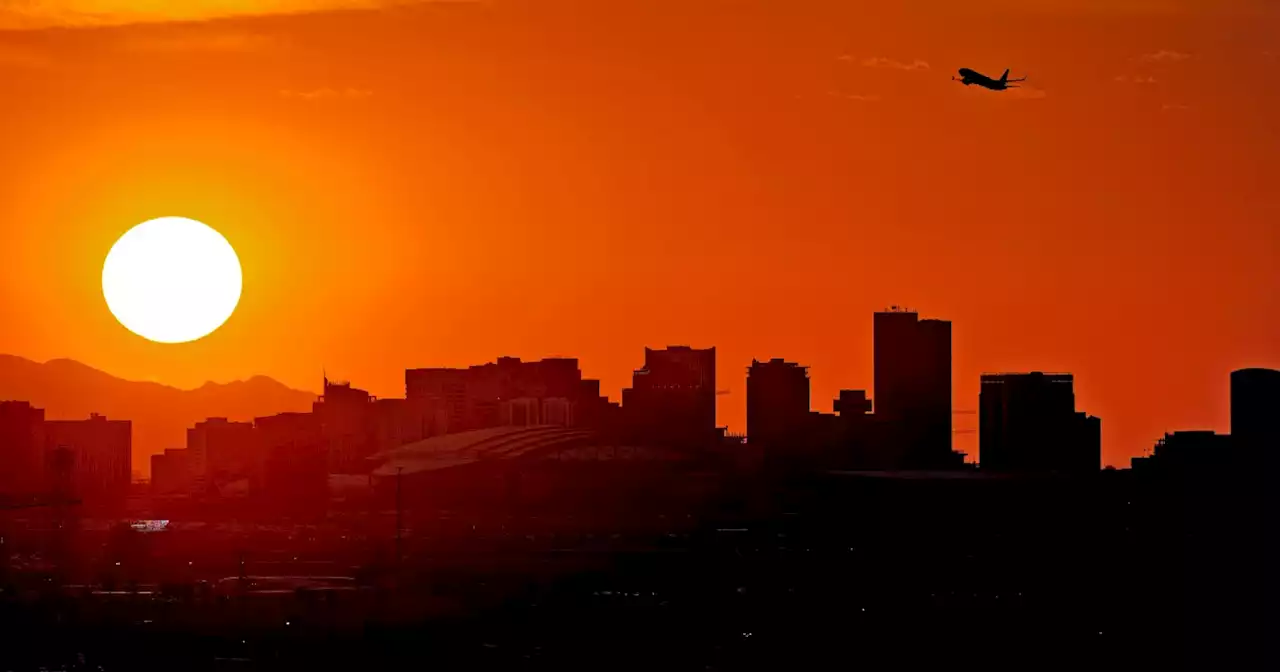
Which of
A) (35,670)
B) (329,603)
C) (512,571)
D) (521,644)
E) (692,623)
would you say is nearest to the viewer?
(35,670)

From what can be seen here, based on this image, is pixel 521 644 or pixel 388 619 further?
pixel 388 619

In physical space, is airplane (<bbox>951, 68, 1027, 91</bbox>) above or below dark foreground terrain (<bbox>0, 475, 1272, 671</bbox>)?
above

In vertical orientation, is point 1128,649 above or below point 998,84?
below

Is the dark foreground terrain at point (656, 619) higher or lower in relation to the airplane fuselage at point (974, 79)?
lower

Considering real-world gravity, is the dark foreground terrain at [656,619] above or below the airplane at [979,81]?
below

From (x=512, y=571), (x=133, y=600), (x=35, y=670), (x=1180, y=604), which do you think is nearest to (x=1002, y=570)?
(x=1180, y=604)

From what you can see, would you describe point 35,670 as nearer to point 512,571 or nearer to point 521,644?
point 521,644

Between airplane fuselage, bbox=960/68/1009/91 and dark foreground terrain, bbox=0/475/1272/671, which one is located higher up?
airplane fuselage, bbox=960/68/1009/91

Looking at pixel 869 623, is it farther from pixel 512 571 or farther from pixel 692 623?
pixel 512 571

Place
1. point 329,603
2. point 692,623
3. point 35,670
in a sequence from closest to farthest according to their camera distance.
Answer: point 35,670 → point 692,623 → point 329,603
